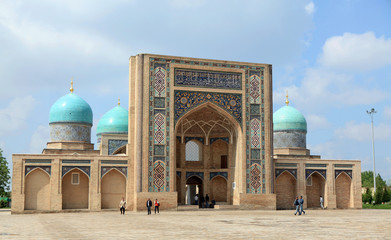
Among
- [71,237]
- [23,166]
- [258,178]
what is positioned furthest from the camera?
[258,178]

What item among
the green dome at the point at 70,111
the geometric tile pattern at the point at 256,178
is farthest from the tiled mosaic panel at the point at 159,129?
the green dome at the point at 70,111

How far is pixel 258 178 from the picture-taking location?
2661cm

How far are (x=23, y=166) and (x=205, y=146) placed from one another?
10.3 metres

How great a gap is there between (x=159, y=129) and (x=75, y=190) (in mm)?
5246

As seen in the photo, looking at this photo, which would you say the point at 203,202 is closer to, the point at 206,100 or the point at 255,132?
the point at 255,132

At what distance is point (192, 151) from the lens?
96.7 ft

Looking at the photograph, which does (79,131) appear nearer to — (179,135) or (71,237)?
(179,135)

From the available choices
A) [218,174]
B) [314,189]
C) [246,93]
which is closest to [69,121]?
[218,174]

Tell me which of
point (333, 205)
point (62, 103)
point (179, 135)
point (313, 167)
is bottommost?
point (333, 205)

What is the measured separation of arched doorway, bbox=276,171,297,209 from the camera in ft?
93.6

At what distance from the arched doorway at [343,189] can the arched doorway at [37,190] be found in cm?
1640

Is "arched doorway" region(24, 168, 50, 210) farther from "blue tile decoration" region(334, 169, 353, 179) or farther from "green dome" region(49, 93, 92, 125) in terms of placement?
"blue tile decoration" region(334, 169, 353, 179)

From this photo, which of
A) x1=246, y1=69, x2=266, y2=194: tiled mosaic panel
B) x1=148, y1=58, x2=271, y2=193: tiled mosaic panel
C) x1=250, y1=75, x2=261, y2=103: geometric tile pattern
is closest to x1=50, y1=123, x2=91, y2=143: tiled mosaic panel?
x1=148, y1=58, x2=271, y2=193: tiled mosaic panel

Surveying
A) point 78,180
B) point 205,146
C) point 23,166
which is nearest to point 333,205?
point 205,146
